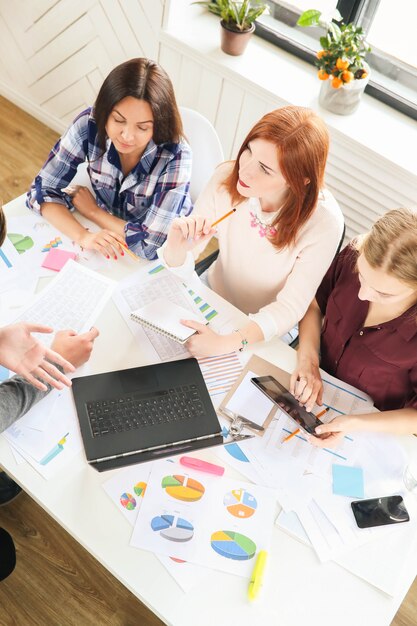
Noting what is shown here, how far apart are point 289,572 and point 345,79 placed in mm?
1772

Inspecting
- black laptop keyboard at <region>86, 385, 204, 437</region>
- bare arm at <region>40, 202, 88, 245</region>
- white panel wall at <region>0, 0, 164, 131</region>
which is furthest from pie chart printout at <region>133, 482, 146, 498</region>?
white panel wall at <region>0, 0, 164, 131</region>

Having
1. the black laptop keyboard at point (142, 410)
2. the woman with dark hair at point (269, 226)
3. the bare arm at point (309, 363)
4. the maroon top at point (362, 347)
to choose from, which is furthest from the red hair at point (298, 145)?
the black laptop keyboard at point (142, 410)

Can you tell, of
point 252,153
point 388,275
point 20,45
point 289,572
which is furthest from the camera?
point 20,45

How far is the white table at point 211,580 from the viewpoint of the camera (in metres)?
1.11

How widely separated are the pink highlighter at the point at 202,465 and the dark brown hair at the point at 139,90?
99 centimetres

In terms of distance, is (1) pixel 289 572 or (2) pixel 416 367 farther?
(2) pixel 416 367

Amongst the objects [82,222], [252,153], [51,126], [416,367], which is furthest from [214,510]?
[51,126]

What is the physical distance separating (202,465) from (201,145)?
1110 millimetres

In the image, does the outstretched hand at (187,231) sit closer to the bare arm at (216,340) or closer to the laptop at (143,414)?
the bare arm at (216,340)

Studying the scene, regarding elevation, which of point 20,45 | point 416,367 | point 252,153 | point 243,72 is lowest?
point 20,45

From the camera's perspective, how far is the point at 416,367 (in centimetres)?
145

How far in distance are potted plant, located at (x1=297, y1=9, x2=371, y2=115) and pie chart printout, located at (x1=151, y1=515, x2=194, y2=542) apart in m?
1.73

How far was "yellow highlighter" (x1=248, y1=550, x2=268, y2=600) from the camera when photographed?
3.70 feet

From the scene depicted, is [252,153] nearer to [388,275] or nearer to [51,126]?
[388,275]
